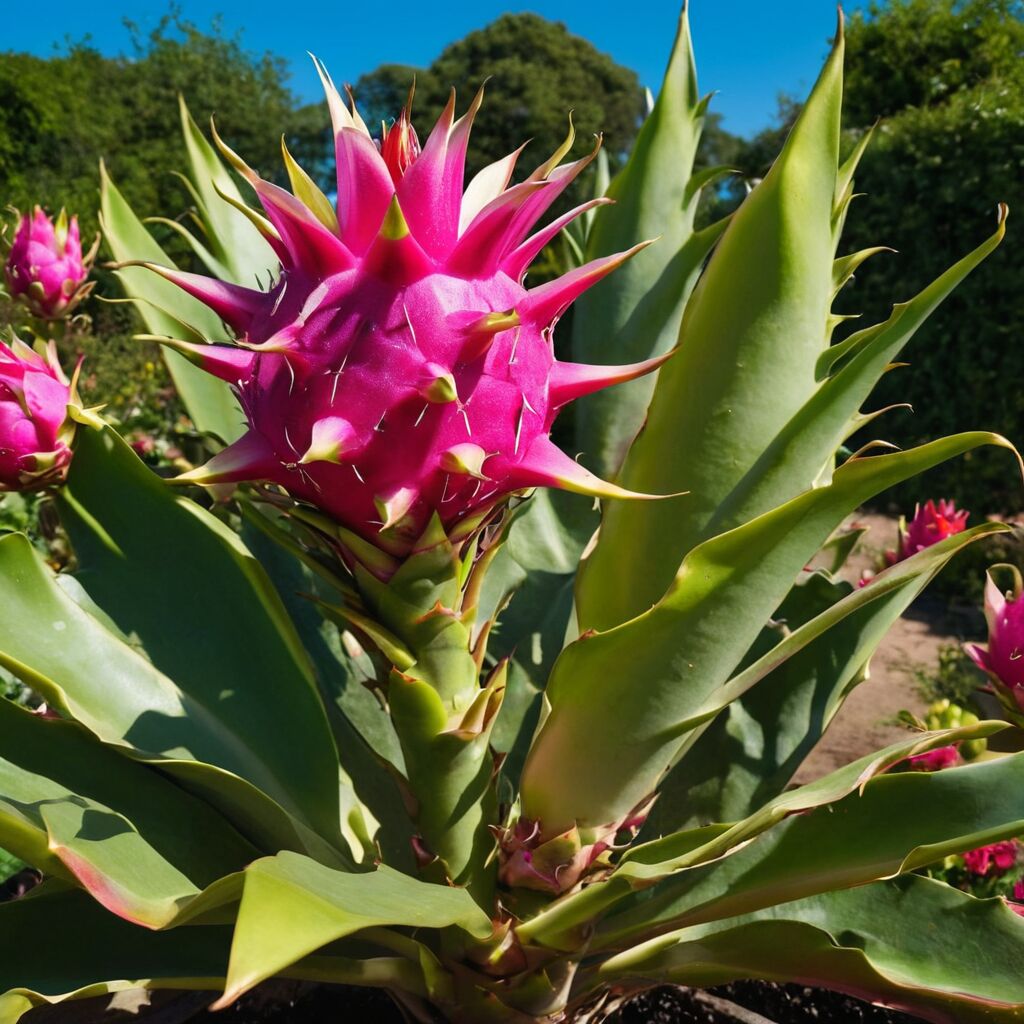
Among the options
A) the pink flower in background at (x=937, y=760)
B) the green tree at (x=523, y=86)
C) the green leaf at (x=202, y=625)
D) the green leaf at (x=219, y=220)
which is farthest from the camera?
the green tree at (x=523, y=86)

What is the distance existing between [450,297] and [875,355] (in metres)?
0.34

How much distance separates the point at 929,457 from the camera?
0.64 metres

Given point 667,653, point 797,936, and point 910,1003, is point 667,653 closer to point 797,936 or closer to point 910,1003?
point 797,936

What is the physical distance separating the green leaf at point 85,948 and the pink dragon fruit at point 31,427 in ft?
1.28

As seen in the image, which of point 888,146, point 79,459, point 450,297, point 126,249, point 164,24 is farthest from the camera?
point 164,24

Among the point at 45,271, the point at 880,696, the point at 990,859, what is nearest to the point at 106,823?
the point at 990,859

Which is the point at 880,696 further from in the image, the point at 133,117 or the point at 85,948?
the point at 133,117

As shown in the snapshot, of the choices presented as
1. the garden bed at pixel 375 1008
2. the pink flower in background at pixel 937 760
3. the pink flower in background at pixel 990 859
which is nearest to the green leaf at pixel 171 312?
the garden bed at pixel 375 1008

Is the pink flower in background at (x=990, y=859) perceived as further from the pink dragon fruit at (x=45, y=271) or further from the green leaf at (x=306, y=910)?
the pink dragon fruit at (x=45, y=271)

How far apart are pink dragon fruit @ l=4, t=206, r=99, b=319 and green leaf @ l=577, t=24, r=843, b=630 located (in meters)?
1.65

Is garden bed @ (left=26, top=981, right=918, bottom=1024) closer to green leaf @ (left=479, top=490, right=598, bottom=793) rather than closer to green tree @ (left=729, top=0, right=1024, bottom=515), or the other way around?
green leaf @ (left=479, top=490, right=598, bottom=793)

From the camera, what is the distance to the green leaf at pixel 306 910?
44 centimetres

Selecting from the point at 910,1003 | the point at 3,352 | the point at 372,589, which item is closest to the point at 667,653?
the point at 372,589

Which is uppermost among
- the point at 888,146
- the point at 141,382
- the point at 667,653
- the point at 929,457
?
the point at 888,146
